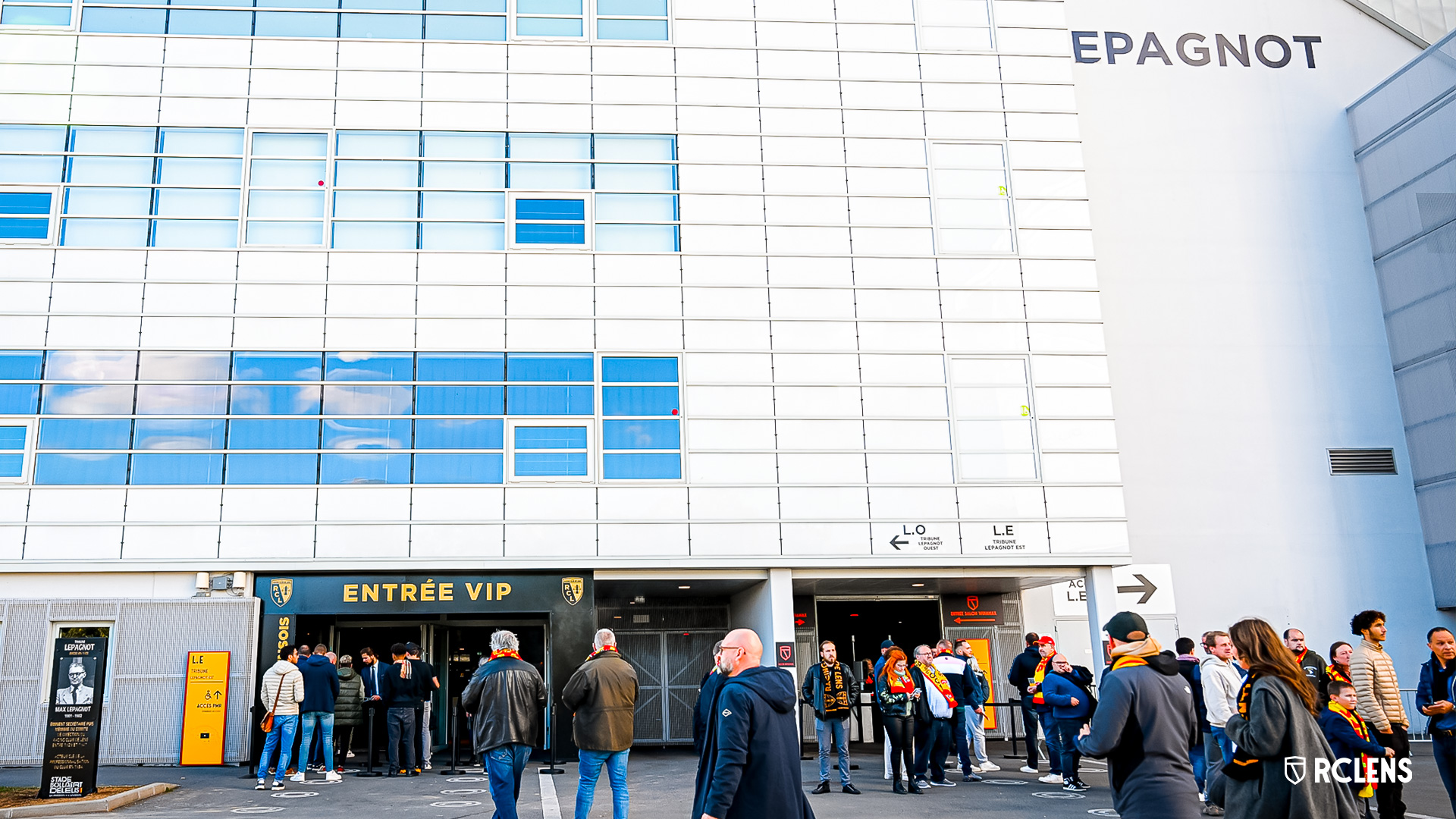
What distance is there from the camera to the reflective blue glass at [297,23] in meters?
18.5

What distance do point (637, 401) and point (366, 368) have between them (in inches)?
164

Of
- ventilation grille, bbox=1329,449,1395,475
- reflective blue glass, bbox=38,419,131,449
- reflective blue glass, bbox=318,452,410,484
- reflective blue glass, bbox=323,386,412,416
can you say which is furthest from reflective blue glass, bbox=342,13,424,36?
ventilation grille, bbox=1329,449,1395,475

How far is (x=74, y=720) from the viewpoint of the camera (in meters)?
11.9

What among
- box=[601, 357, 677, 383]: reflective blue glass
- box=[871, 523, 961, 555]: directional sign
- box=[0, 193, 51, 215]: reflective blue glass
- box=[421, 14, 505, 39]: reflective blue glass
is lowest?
box=[871, 523, 961, 555]: directional sign

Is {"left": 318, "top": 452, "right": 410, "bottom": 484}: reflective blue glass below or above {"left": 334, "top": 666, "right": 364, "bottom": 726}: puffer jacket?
above

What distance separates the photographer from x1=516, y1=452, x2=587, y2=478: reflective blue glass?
Result: 1712 cm

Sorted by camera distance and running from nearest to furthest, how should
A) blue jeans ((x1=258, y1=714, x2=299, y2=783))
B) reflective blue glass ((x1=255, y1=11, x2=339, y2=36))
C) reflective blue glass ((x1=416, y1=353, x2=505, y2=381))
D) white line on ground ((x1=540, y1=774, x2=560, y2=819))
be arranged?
1. white line on ground ((x1=540, y1=774, x2=560, y2=819))
2. blue jeans ((x1=258, y1=714, x2=299, y2=783))
3. reflective blue glass ((x1=416, y1=353, x2=505, y2=381))
4. reflective blue glass ((x1=255, y1=11, x2=339, y2=36))

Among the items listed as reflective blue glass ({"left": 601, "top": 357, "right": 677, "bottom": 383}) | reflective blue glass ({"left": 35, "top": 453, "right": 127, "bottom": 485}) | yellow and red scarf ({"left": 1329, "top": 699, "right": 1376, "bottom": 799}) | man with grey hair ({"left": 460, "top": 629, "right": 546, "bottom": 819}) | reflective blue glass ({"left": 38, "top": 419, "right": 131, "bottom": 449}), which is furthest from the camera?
reflective blue glass ({"left": 601, "top": 357, "right": 677, "bottom": 383})

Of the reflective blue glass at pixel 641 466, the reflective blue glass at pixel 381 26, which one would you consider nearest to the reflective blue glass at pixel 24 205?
the reflective blue glass at pixel 381 26

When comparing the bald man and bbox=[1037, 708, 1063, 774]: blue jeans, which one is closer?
the bald man

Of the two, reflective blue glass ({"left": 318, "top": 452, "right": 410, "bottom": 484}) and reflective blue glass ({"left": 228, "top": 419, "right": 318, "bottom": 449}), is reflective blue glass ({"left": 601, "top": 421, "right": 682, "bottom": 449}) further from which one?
reflective blue glass ({"left": 228, "top": 419, "right": 318, "bottom": 449})

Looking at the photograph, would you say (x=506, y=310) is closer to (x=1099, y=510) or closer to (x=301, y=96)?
(x=301, y=96)

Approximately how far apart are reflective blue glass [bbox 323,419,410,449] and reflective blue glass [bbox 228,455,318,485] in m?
0.42

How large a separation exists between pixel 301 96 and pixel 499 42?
3287 millimetres
